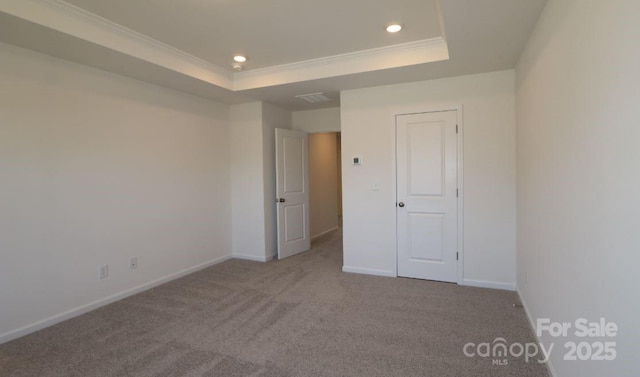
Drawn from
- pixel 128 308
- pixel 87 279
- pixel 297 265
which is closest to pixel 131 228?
pixel 87 279

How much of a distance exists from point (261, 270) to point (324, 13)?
3258 mm

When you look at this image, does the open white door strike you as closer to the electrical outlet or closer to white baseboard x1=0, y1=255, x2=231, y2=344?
white baseboard x1=0, y1=255, x2=231, y2=344

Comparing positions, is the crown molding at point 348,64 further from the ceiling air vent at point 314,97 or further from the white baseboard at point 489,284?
the white baseboard at point 489,284

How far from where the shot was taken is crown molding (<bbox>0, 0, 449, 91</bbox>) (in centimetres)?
244

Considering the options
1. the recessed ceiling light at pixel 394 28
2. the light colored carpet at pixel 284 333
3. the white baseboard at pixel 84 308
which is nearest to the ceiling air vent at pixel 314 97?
the recessed ceiling light at pixel 394 28

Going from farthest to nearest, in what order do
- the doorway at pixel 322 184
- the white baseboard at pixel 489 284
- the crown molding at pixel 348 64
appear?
1. the doorway at pixel 322 184
2. the white baseboard at pixel 489 284
3. the crown molding at pixel 348 64

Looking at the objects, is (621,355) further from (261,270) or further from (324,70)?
(261,270)

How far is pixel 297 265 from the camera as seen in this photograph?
184 inches

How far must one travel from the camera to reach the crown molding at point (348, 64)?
3.25 metres

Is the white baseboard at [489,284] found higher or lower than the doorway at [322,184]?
lower

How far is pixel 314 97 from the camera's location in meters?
4.63

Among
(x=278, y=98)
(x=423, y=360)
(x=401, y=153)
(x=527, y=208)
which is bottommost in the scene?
(x=423, y=360)

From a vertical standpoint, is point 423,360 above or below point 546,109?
below

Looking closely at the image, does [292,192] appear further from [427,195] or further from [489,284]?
[489,284]
